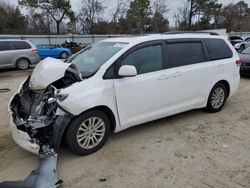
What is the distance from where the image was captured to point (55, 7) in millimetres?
38781

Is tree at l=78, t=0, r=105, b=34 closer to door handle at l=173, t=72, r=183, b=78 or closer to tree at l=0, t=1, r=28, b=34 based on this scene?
tree at l=0, t=1, r=28, b=34

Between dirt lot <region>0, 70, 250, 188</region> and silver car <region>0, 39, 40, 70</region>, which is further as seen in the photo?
silver car <region>0, 39, 40, 70</region>

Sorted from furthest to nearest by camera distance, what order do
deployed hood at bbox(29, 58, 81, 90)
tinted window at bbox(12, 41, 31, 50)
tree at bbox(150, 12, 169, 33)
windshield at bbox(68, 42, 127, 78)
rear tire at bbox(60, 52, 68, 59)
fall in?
tree at bbox(150, 12, 169, 33) < rear tire at bbox(60, 52, 68, 59) < tinted window at bbox(12, 41, 31, 50) < windshield at bbox(68, 42, 127, 78) < deployed hood at bbox(29, 58, 81, 90)

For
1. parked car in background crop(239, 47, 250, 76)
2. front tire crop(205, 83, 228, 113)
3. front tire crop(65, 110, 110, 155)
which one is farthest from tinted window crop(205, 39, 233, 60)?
parked car in background crop(239, 47, 250, 76)

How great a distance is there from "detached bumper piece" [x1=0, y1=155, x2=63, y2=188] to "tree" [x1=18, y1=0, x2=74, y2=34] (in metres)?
39.2

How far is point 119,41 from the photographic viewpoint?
4.20 meters

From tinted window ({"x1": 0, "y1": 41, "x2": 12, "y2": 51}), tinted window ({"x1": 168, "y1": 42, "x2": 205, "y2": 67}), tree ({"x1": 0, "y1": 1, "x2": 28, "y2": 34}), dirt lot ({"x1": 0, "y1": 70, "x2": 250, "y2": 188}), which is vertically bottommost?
dirt lot ({"x1": 0, "y1": 70, "x2": 250, "y2": 188})

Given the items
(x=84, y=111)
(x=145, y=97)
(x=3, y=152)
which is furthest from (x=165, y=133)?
(x=3, y=152)

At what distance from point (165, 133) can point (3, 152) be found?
2530mm

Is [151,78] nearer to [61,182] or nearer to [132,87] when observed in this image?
[132,87]

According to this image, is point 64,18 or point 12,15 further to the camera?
point 64,18

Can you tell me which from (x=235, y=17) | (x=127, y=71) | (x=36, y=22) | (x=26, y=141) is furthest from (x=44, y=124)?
(x=235, y=17)

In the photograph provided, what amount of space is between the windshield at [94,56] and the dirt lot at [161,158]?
1.18m

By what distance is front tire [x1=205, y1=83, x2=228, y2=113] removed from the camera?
5098 mm
